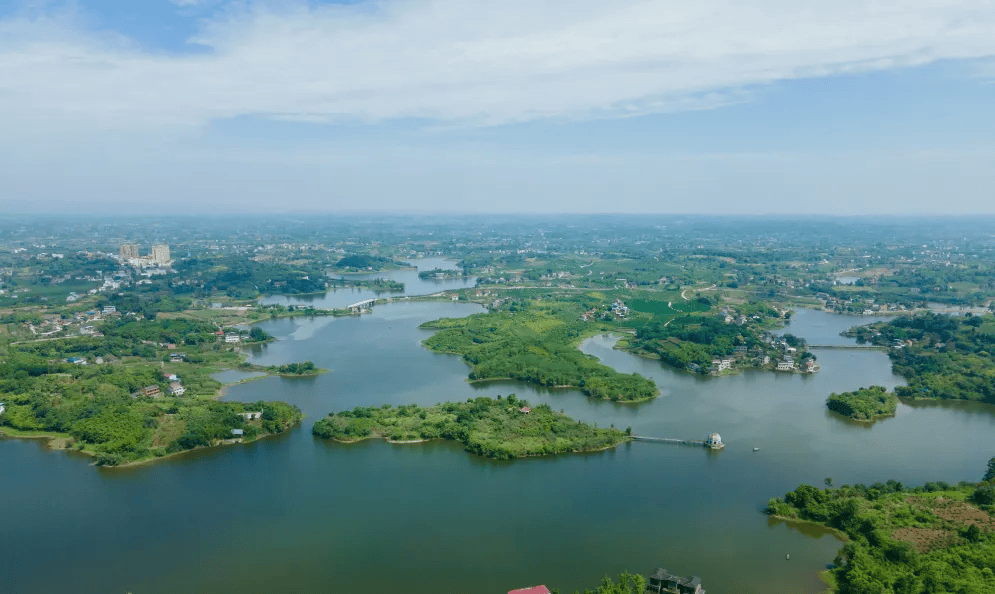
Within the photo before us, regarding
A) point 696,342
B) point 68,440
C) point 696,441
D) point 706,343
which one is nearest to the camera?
point 68,440

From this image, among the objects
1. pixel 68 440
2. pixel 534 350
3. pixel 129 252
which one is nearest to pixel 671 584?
pixel 534 350

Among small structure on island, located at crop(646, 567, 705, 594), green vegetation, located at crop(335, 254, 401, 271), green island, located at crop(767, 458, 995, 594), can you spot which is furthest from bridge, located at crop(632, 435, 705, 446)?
green vegetation, located at crop(335, 254, 401, 271)

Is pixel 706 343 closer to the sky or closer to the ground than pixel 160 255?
closer to the ground

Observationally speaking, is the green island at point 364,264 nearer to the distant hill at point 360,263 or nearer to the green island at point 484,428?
the distant hill at point 360,263

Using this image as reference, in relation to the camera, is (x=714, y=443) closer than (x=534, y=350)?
Yes

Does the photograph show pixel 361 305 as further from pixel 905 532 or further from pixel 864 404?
pixel 905 532

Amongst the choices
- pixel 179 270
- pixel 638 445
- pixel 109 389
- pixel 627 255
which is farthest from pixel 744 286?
pixel 179 270
